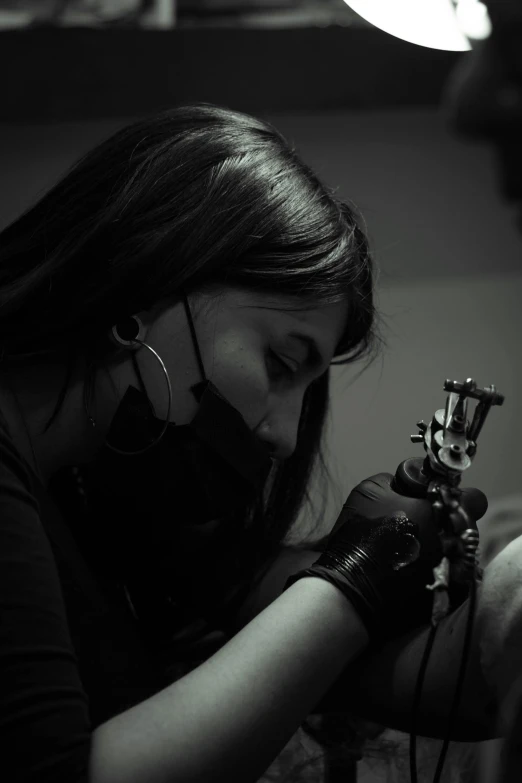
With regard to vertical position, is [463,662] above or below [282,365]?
below

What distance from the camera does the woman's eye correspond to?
3.53ft

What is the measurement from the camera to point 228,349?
1.01m

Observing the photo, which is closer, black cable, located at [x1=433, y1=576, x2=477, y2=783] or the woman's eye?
black cable, located at [x1=433, y1=576, x2=477, y2=783]

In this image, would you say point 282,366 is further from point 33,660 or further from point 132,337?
point 33,660

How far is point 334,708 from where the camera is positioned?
1009 millimetres

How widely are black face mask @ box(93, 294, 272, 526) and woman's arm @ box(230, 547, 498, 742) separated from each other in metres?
0.29

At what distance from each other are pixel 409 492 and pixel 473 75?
1.61 ft

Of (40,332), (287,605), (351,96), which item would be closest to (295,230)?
(40,332)

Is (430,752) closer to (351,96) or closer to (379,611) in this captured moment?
(379,611)

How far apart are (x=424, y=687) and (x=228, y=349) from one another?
489 millimetres

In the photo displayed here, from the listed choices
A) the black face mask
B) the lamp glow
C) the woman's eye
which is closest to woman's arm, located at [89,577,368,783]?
the black face mask

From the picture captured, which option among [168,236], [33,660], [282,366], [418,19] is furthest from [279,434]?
[418,19]

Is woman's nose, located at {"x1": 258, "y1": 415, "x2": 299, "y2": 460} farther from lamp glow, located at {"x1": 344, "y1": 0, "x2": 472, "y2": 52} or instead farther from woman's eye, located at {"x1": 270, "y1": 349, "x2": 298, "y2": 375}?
lamp glow, located at {"x1": 344, "y1": 0, "x2": 472, "y2": 52}

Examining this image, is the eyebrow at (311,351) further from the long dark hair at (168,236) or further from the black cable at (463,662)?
the black cable at (463,662)
